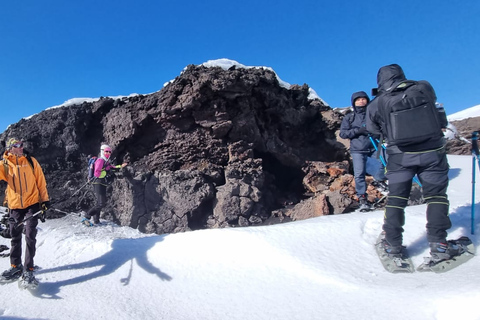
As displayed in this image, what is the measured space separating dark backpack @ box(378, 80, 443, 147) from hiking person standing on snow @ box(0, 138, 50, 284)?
4928 millimetres

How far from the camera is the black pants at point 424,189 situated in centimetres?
335

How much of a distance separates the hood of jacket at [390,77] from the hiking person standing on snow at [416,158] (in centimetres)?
4

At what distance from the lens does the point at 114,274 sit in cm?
404

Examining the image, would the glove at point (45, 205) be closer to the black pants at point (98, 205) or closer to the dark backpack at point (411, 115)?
the black pants at point (98, 205)

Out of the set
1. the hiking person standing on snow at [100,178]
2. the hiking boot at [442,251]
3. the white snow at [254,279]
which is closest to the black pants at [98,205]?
the hiking person standing on snow at [100,178]

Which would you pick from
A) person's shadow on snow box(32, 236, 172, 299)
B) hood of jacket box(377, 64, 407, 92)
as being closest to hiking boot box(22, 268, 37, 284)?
person's shadow on snow box(32, 236, 172, 299)

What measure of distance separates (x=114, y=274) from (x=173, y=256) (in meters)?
0.81

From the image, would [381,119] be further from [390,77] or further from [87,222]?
[87,222]

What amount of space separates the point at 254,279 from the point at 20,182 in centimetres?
366

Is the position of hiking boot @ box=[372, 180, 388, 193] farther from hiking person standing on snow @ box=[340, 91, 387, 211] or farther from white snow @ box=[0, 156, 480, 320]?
white snow @ box=[0, 156, 480, 320]

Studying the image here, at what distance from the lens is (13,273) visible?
4199 millimetres

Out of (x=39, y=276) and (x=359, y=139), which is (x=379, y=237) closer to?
(x=359, y=139)

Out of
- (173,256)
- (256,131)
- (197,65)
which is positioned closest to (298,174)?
(256,131)

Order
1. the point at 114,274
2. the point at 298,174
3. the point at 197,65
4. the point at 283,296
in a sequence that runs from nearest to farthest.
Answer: the point at 283,296
the point at 114,274
the point at 197,65
the point at 298,174
